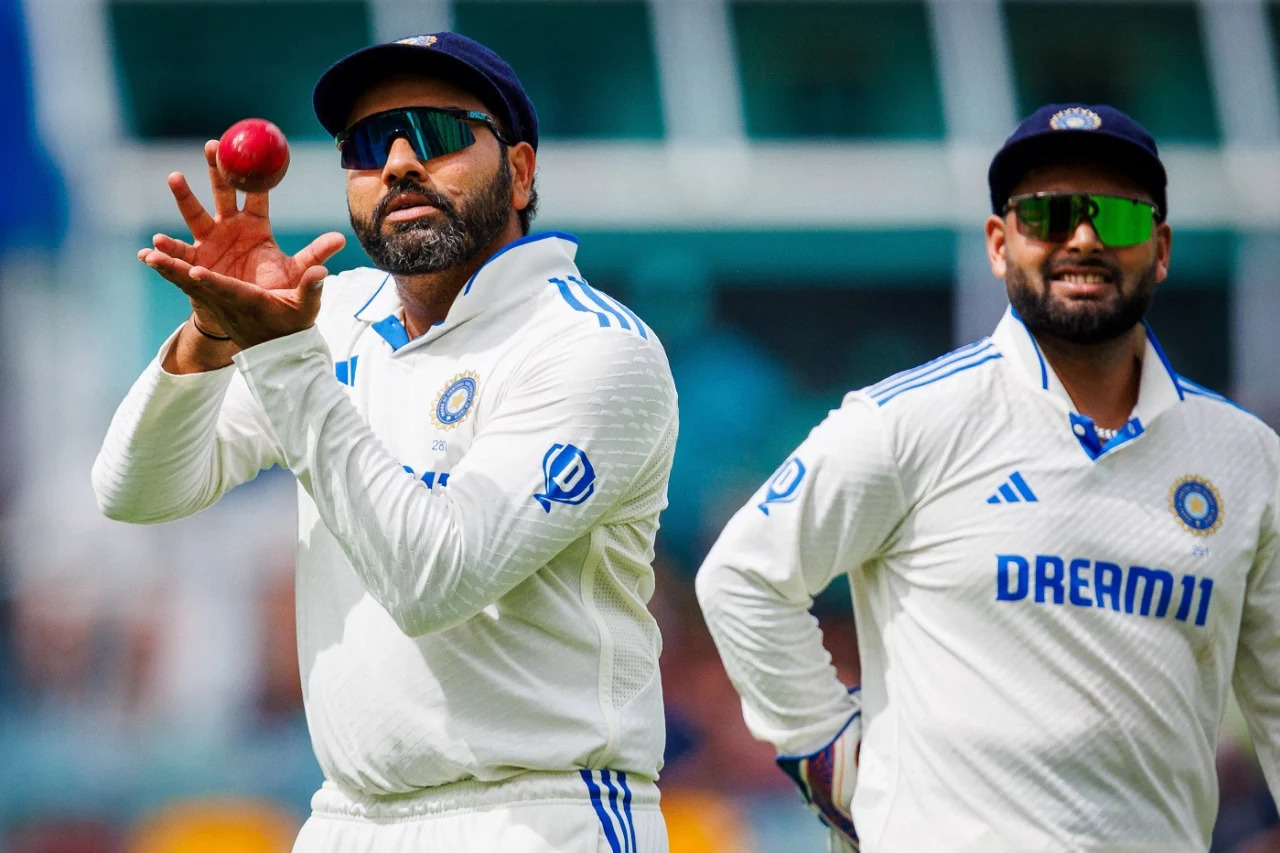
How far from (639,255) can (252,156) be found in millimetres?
5769

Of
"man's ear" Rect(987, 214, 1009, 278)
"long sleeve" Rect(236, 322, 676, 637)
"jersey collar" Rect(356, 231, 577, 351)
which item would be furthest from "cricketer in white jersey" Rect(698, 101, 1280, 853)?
"long sleeve" Rect(236, 322, 676, 637)

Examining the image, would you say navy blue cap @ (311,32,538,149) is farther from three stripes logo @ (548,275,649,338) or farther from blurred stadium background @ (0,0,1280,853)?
blurred stadium background @ (0,0,1280,853)

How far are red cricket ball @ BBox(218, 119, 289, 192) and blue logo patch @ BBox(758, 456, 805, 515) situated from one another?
122cm

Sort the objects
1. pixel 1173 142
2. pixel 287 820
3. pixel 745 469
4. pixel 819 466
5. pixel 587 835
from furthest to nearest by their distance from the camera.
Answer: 1. pixel 1173 142
2. pixel 745 469
3. pixel 287 820
4. pixel 819 466
5. pixel 587 835

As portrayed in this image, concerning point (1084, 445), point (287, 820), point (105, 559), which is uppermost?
point (1084, 445)

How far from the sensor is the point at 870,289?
28.4 feet

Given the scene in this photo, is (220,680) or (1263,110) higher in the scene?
(1263,110)

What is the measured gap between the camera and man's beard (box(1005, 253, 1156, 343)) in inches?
140

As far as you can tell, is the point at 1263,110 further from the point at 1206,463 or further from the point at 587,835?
the point at 587,835

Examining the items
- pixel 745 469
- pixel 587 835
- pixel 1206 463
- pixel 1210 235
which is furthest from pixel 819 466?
pixel 1210 235

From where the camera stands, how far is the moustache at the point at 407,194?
3.04 metres

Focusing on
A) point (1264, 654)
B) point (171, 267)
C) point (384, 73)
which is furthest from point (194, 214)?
point (1264, 654)

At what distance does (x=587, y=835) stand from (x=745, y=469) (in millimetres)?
5305

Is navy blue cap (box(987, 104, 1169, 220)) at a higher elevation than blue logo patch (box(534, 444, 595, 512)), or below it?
higher
